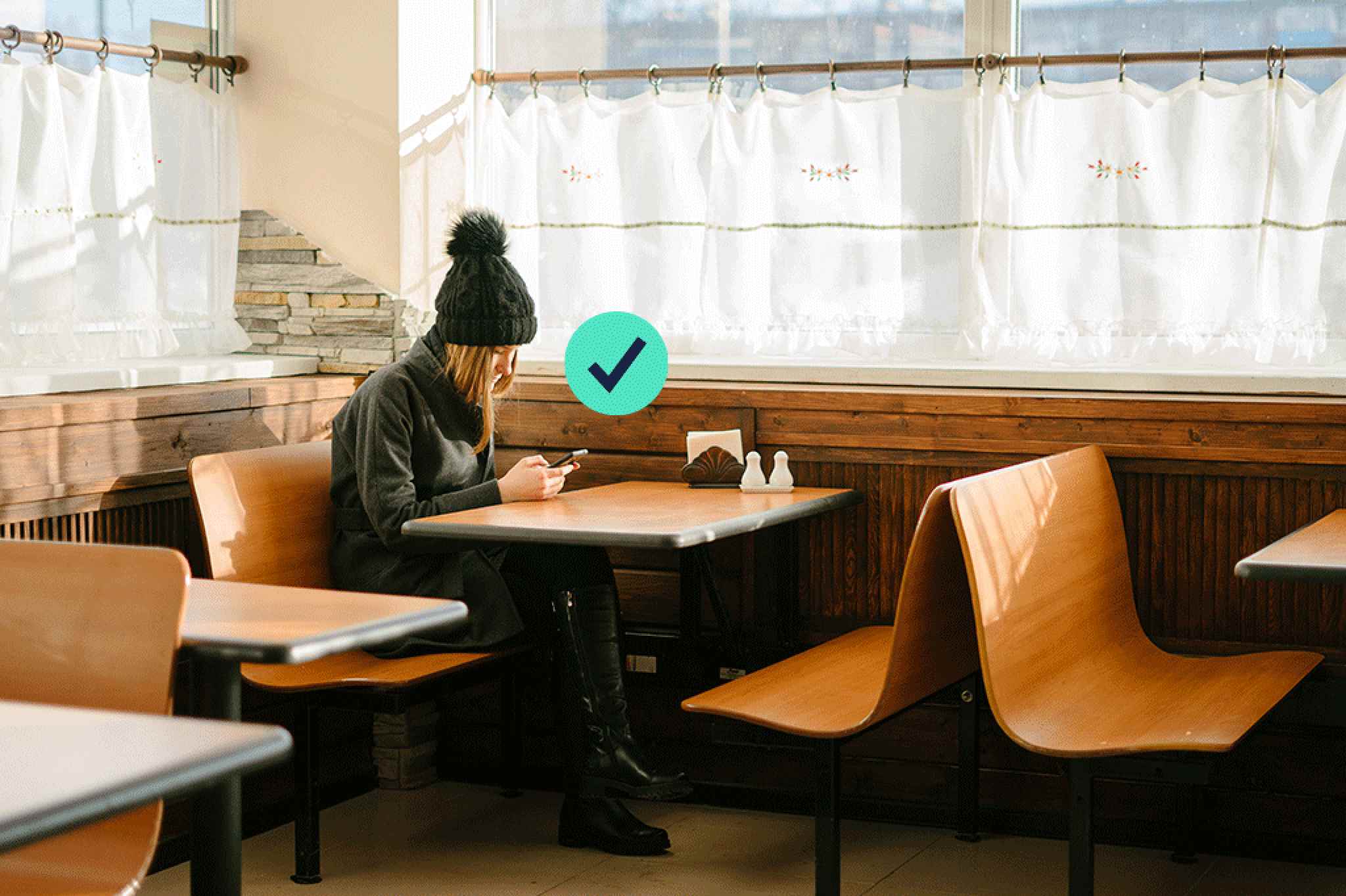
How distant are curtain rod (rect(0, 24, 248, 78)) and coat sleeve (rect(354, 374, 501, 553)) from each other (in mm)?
1138

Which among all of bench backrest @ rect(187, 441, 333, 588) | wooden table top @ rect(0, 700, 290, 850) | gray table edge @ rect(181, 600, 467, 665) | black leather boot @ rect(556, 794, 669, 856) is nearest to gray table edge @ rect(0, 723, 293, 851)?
wooden table top @ rect(0, 700, 290, 850)

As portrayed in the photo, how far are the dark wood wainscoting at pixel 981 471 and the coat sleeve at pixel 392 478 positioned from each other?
627 millimetres

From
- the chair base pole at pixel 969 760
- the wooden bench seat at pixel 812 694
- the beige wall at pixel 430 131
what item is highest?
the beige wall at pixel 430 131

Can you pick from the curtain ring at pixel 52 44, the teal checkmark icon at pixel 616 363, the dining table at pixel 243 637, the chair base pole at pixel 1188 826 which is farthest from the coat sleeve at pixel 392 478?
the chair base pole at pixel 1188 826

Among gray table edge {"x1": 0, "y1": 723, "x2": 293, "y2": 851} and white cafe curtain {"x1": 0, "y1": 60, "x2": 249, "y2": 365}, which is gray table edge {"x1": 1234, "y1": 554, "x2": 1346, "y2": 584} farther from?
white cafe curtain {"x1": 0, "y1": 60, "x2": 249, "y2": 365}

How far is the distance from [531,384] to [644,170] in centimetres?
62

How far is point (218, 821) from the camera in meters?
2.42

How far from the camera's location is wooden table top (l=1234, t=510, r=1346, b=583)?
2627mm

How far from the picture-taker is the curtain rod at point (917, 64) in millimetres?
3701

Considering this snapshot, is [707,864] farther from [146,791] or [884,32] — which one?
[146,791]

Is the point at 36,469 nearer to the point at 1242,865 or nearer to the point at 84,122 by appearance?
the point at 84,122

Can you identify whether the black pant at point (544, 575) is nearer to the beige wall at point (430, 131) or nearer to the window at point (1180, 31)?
the beige wall at point (430, 131)

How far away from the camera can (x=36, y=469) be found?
3.36 m

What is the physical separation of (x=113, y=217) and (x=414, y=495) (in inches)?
43.2
